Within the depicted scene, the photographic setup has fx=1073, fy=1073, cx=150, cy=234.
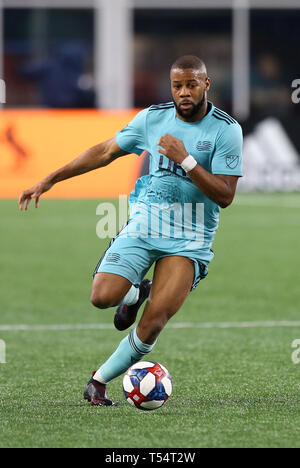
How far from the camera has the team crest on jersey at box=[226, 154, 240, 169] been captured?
6184 mm

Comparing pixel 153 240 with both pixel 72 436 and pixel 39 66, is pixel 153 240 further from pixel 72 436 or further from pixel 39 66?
pixel 39 66

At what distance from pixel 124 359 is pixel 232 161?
131cm

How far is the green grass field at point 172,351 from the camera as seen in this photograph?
5457 millimetres

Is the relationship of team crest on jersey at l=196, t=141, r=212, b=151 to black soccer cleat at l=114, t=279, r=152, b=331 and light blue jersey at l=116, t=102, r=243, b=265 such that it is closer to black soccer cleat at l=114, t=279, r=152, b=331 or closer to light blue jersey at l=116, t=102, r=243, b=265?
light blue jersey at l=116, t=102, r=243, b=265

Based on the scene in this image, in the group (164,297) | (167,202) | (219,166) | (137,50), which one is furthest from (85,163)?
(137,50)

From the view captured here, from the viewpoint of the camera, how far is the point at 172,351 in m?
8.15

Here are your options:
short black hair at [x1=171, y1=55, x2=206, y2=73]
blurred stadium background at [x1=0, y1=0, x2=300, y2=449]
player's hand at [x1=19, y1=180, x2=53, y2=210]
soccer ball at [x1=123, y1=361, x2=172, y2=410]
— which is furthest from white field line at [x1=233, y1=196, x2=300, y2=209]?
soccer ball at [x1=123, y1=361, x2=172, y2=410]

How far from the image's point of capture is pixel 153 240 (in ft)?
21.0

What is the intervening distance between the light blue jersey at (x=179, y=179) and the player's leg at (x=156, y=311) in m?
0.14

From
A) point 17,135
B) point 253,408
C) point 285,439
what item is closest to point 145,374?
point 253,408

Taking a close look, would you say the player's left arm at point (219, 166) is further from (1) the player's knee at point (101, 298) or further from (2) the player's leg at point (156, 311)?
(1) the player's knee at point (101, 298)

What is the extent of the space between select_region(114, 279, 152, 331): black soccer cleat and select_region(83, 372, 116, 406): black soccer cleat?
2.01 feet

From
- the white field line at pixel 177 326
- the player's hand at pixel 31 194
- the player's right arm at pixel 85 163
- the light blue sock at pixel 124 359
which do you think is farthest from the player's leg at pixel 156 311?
the white field line at pixel 177 326
